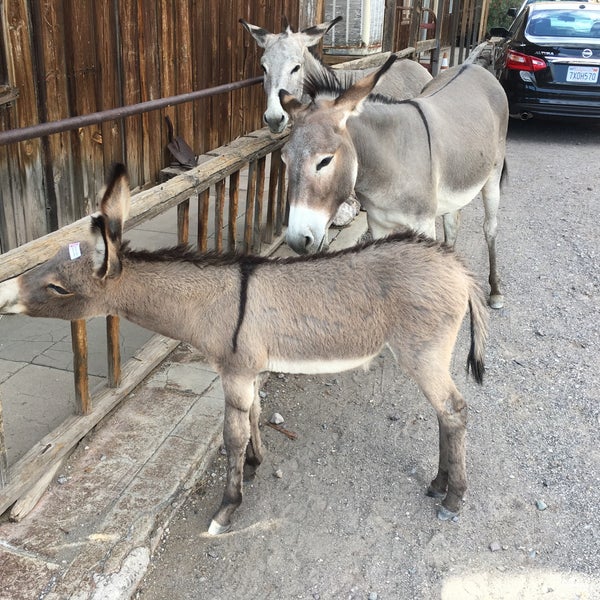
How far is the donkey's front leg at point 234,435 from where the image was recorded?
2.54 m

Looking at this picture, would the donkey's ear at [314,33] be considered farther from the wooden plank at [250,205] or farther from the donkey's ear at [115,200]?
the donkey's ear at [115,200]

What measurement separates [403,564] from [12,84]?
3465mm

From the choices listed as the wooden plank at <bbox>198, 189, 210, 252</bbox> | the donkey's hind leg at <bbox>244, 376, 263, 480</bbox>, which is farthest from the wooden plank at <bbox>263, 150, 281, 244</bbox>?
the donkey's hind leg at <bbox>244, 376, 263, 480</bbox>

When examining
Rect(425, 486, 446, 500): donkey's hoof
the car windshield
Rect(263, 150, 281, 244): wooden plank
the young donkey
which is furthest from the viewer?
the car windshield

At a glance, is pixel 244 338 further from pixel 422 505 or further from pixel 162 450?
pixel 422 505

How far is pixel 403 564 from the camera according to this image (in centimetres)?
260

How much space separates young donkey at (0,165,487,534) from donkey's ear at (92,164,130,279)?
1.8 inches

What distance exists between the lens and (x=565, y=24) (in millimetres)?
9930

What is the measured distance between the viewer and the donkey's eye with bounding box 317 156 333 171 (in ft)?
10.6

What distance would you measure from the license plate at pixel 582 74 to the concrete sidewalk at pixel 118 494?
804cm

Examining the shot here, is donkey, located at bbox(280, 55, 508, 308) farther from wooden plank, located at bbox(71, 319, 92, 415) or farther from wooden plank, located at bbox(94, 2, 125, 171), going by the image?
wooden plank, located at bbox(94, 2, 125, 171)

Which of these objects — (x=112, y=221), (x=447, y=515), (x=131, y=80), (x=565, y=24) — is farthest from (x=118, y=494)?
(x=565, y=24)

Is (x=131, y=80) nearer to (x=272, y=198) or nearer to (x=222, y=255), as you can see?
(x=272, y=198)

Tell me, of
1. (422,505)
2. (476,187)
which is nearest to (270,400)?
(422,505)
